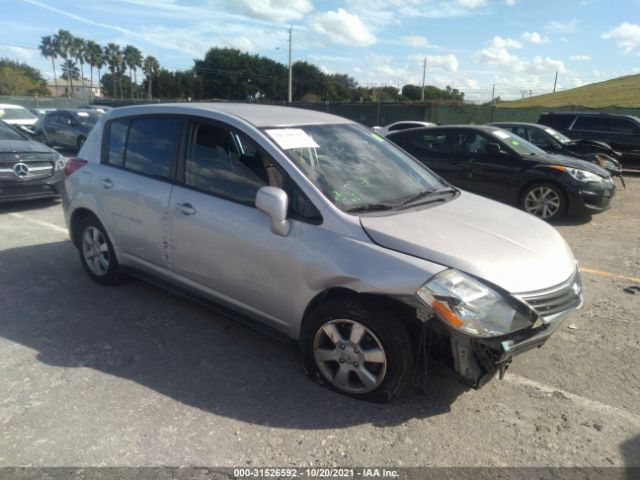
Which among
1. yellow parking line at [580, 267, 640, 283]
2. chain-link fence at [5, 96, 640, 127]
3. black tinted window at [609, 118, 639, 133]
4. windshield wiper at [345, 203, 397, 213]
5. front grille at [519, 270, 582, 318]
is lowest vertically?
yellow parking line at [580, 267, 640, 283]

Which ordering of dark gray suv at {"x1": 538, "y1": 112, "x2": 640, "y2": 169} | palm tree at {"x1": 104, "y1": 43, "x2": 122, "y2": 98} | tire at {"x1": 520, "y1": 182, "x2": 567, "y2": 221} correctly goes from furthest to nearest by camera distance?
1. palm tree at {"x1": 104, "y1": 43, "x2": 122, "y2": 98}
2. dark gray suv at {"x1": 538, "y1": 112, "x2": 640, "y2": 169}
3. tire at {"x1": 520, "y1": 182, "x2": 567, "y2": 221}

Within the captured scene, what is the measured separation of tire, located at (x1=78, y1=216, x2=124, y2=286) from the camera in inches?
181

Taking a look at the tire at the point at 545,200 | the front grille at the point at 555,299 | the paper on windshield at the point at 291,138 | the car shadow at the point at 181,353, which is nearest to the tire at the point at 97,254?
the car shadow at the point at 181,353

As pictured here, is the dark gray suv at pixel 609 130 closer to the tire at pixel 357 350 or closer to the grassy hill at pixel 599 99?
the tire at pixel 357 350

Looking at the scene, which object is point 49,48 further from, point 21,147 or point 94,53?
point 21,147

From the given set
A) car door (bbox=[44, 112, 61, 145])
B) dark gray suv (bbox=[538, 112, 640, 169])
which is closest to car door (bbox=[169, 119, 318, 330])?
dark gray suv (bbox=[538, 112, 640, 169])

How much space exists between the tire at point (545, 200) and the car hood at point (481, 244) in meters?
4.96

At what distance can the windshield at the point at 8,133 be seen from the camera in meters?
8.94

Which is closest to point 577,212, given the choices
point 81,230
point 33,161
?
point 81,230

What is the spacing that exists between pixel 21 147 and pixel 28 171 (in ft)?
1.86

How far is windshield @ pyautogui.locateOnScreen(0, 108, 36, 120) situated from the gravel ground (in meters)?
18.3

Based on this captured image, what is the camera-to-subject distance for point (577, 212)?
7934 millimetres

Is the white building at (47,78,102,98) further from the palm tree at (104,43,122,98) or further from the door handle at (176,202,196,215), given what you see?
the door handle at (176,202,196,215)

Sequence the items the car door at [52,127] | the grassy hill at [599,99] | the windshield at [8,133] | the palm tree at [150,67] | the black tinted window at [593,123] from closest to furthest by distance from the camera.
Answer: the windshield at [8,133], the black tinted window at [593,123], the car door at [52,127], the grassy hill at [599,99], the palm tree at [150,67]
